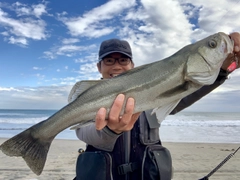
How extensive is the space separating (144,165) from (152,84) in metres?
1.29

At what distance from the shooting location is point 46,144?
2768 mm

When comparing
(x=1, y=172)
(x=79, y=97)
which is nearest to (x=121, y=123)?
(x=79, y=97)

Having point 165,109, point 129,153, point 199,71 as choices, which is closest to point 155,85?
point 165,109

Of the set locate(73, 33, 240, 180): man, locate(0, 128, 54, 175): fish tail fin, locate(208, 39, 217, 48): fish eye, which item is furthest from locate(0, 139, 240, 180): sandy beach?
locate(208, 39, 217, 48): fish eye

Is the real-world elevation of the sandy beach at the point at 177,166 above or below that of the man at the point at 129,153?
below

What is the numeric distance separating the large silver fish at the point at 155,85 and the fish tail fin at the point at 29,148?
0.04 feet

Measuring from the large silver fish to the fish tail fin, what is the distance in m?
0.01

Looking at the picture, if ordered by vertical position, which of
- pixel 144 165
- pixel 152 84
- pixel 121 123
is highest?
pixel 152 84

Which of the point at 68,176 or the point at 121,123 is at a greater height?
the point at 121,123

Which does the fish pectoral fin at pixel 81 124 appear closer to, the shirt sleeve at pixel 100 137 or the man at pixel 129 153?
the shirt sleeve at pixel 100 137

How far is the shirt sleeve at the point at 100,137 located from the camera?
115 inches

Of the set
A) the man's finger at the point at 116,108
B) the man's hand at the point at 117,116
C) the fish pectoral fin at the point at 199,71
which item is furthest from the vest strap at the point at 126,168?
the fish pectoral fin at the point at 199,71

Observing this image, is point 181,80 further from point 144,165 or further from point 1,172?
point 1,172

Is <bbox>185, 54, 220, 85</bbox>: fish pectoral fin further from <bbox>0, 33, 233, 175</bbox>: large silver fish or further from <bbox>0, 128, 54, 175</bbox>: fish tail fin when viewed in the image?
<bbox>0, 128, 54, 175</bbox>: fish tail fin
